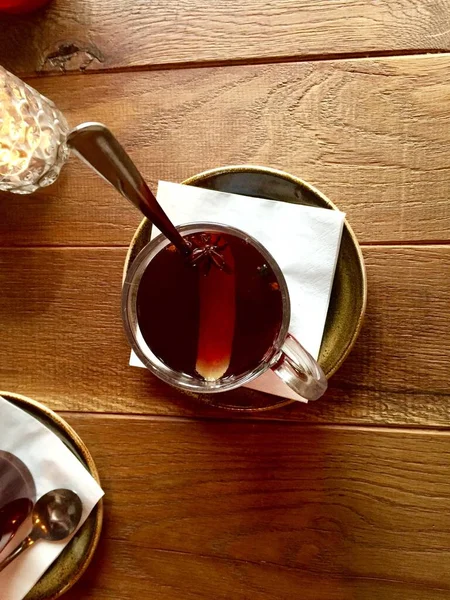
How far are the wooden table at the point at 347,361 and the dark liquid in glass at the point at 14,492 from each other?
0.07 metres

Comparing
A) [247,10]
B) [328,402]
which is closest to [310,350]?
[328,402]

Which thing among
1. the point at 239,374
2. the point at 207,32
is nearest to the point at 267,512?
the point at 239,374

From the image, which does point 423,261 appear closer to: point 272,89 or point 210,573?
point 272,89

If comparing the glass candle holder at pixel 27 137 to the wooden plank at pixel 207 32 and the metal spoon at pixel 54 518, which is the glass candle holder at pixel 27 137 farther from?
the metal spoon at pixel 54 518

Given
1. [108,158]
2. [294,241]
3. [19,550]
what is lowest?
[19,550]

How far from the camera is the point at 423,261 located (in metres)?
0.70

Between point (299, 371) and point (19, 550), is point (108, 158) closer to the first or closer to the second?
point (299, 371)

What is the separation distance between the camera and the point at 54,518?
0.70 m

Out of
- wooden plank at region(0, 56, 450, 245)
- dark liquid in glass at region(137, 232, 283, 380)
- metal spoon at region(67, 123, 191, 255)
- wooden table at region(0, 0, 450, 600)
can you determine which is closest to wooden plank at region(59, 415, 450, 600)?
wooden table at region(0, 0, 450, 600)

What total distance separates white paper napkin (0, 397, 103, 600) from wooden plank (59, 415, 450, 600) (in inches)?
1.5

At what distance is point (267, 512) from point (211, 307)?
0.24m

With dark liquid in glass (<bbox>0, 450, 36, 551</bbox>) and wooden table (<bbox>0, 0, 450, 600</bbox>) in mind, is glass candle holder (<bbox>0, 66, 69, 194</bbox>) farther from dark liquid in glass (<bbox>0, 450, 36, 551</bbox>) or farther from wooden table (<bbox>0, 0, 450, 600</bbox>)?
dark liquid in glass (<bbox>0, 450, 36, 551</bbox>)

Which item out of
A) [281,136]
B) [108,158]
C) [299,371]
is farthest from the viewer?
[281,136]

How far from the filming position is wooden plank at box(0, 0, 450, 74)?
705 mm
